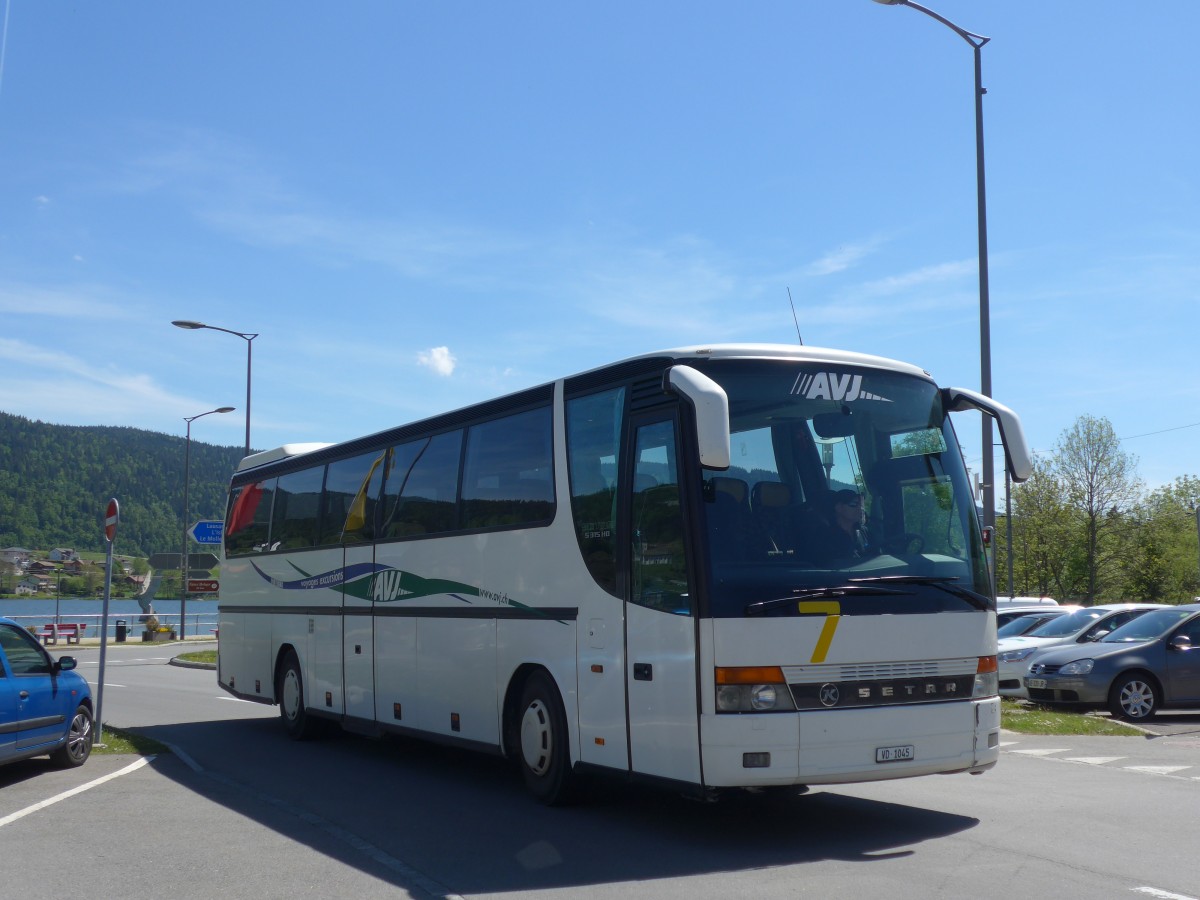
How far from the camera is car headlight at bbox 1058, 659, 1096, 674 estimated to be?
57.7ft

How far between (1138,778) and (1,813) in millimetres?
9874

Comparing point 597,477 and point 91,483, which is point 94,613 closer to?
point 91,483

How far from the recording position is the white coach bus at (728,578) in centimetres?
791

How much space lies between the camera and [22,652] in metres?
11.7

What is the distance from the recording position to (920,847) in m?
7.95


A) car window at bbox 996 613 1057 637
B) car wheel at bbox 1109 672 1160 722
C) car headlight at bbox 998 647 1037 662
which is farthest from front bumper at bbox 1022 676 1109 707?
car window at bbox 996 613 1057 637

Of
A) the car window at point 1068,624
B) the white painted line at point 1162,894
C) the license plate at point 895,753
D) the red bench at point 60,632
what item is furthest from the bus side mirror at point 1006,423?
the red bench at point 60,632

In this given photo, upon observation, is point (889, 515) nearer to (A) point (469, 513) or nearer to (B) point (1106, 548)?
(A) point (469, 513)

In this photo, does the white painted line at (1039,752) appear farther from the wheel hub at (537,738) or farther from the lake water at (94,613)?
the lake water at (94,613)

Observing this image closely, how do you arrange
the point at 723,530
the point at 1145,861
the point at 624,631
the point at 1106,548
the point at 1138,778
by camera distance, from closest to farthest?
the point at 1145,861 < the point at 723,530 < the point at 624,631 < the point at 1138,778 < the point at 1106,548

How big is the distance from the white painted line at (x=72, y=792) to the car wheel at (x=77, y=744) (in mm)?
507

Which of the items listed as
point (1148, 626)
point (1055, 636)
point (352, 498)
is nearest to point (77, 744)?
point (352, 498)

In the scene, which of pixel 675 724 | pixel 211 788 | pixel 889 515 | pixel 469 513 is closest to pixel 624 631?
pixel 675 724

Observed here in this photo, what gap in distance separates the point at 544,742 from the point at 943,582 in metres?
3.36
